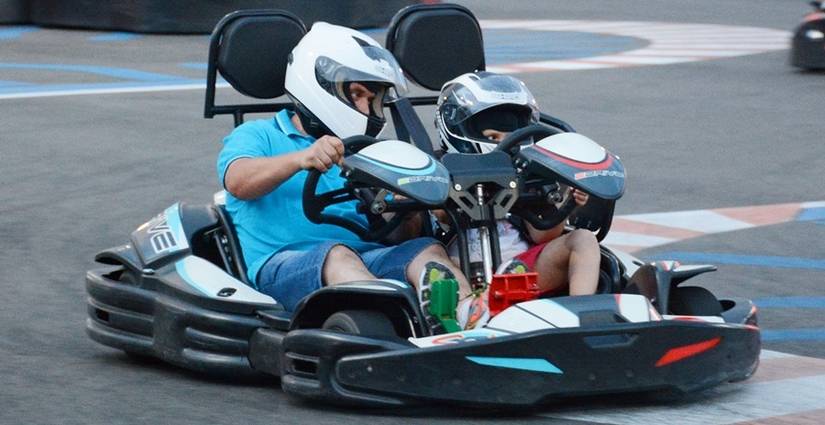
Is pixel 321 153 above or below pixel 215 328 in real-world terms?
above

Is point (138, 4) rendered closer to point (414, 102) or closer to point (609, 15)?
point (609, 15)

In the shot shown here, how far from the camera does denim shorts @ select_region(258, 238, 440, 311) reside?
4.88 meters

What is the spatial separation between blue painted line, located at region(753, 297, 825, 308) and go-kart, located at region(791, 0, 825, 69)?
8073 millimetres

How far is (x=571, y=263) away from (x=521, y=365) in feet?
2.12

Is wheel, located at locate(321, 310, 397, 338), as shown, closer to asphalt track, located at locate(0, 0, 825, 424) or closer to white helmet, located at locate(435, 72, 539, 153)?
asphalt track, located at locate(0, 0, 825, 424)

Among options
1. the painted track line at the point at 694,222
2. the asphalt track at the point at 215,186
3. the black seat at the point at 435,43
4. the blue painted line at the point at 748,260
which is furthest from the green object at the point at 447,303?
the painted track line at the point at 694,222

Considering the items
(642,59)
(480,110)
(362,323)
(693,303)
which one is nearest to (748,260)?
(693,303)

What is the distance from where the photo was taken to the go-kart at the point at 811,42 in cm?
1434

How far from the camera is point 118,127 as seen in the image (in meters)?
10.8

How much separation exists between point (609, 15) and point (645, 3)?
231cm

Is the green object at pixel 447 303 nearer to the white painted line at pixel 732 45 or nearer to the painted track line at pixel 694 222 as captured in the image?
the painted track line at pixel 694 222

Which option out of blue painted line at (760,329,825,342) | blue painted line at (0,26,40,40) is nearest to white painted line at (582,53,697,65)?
blue painted line at (0,26,40,40)

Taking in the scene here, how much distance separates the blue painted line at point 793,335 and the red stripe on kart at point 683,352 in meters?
1.43

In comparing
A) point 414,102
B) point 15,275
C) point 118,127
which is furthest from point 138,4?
point 414,102
